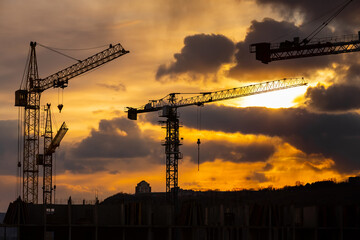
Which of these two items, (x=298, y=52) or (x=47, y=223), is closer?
(x=47, y=223)

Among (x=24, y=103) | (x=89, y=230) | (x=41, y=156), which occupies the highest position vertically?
(x=24, y=103)

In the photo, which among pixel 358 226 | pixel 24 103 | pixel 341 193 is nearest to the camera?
pixel 358 226

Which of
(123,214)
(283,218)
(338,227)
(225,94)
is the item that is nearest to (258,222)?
(283,218)

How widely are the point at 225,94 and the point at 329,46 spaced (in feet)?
134

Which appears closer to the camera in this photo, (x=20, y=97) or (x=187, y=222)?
(x=187, y=222)

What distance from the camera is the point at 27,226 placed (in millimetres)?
53719

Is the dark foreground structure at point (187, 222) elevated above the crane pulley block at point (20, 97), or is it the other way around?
the crane pulley block at point (20, 97)

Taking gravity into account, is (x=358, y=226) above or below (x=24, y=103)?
below

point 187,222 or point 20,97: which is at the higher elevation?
point 20,97

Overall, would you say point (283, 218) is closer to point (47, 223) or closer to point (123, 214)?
point (123, 214)

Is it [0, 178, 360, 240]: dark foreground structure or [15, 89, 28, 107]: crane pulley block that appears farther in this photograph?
[15, 89, 28, 107]: crane pulley block

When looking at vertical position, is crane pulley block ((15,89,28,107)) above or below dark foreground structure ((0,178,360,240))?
above

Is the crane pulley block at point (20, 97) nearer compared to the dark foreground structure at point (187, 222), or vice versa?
the dark foreground structure at point (187, 222)

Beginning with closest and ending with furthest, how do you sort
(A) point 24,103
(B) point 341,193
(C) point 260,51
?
(C) point 260,51, (B) point 341,193, (A) point 24,103
